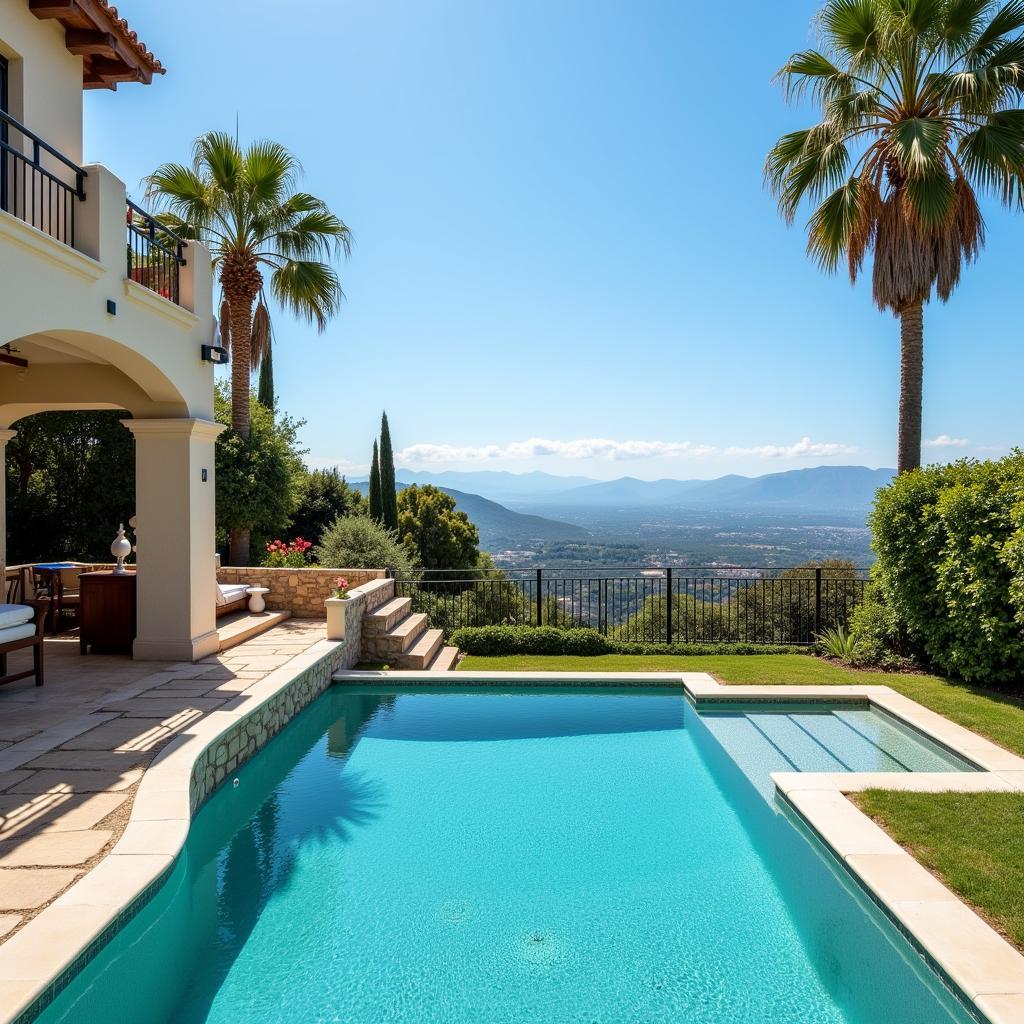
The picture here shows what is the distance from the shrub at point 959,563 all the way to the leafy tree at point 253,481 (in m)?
11.1

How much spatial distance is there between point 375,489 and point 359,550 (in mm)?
10171

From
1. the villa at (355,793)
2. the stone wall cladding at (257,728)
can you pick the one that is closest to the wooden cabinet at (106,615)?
the villa at (355,793)

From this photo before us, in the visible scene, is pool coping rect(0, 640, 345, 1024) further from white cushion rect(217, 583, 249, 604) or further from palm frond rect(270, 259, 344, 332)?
palm frond rect(270, 259, 344, 332)

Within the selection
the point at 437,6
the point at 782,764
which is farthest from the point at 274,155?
the point at 782,764

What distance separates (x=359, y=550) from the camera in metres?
13.2

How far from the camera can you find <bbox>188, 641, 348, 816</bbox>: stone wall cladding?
204 inches

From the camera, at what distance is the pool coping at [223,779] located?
2.87 m

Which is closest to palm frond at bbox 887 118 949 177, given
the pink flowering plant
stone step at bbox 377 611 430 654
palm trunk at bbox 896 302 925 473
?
palm trunk at bbox 896 302 925 473

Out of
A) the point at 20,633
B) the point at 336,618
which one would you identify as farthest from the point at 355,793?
the point at 20,633

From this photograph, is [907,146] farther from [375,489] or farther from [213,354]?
[375,489]

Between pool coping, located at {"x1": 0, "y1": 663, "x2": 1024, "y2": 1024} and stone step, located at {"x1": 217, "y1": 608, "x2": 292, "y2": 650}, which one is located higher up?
stone step, located at {"x1": 217, "y1": 608, "x2": 292, "y2": 650}

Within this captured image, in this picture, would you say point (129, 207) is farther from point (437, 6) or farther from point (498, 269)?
point (498, 269)

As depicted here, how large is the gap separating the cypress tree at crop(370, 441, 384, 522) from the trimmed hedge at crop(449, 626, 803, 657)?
1212 cm

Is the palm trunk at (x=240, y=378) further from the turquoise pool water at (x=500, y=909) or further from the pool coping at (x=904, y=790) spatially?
the turquoise pool water at (x=500, y=909)
